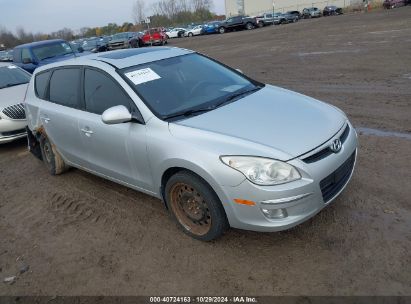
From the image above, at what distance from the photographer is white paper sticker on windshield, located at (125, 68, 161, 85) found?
4.03m

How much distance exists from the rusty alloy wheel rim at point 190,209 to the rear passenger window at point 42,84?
2.90 meters

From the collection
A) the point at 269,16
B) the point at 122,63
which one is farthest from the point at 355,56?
the point at 269,16

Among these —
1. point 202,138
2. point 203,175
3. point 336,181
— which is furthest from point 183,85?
point 336,181

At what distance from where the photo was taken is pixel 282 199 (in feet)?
9.95

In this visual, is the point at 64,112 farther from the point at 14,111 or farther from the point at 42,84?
the point at 14,111

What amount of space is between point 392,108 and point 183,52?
4.09 m

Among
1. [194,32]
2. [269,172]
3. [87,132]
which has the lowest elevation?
[194,32]

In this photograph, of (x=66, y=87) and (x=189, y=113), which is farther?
(x=66, y=87)

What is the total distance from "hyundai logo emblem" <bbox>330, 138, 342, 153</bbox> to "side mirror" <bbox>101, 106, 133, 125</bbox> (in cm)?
190

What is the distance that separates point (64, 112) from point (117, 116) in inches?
59.3

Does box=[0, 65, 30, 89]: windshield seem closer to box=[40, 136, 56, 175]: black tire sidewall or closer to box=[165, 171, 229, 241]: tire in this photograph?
box=[40, 136, 56, 175]: black tire sidewall

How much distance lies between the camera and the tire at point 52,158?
5523 millimetres

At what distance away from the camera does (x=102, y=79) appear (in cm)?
427

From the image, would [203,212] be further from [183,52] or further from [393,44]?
[393,44]
